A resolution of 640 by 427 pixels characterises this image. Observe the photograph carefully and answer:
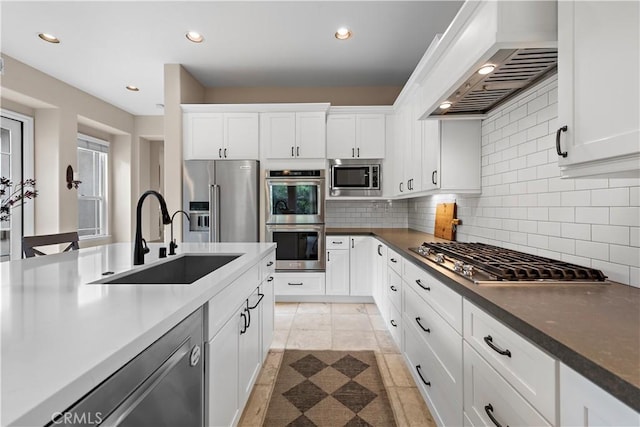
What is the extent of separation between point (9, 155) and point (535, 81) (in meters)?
5.56

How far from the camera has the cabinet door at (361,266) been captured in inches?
147

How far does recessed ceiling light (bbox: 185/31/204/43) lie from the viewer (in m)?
3.01

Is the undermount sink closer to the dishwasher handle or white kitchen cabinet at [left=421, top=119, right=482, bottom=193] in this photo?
the dishwasher handle

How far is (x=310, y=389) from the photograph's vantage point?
202cm

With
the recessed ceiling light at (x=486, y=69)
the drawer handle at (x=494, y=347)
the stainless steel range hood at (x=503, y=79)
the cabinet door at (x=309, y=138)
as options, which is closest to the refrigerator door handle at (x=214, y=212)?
the cabinet door at (x=309, y=138)

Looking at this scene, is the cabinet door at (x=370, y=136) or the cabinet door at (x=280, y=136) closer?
the cabinet door at (x=280, y=136)

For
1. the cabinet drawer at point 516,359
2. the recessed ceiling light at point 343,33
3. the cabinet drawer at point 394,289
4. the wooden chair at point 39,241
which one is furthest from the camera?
the recessed ceiling light at point 343,33

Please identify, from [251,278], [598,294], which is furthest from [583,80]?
[251,278]

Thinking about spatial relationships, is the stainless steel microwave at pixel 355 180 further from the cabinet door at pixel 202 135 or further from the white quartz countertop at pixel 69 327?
the white quartz countertop at pixel 69 327

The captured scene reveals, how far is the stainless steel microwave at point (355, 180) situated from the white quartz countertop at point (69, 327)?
267cm

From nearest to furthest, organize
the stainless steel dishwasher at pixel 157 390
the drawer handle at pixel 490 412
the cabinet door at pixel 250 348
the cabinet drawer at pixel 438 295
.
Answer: the stainless steel dishwasher at pixel 157 390 < the drawer handle at pixel 490 412 < the cabinet drawer at pixel 438 295 < the cabinet door at pixel 250 348

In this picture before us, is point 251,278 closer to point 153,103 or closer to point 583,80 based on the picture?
point 583,80

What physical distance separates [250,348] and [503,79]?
6.47ft

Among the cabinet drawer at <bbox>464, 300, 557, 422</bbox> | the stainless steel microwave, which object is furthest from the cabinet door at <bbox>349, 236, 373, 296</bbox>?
the cabinet drawer at <bbox>464, 300, 557, 422</bbox>
